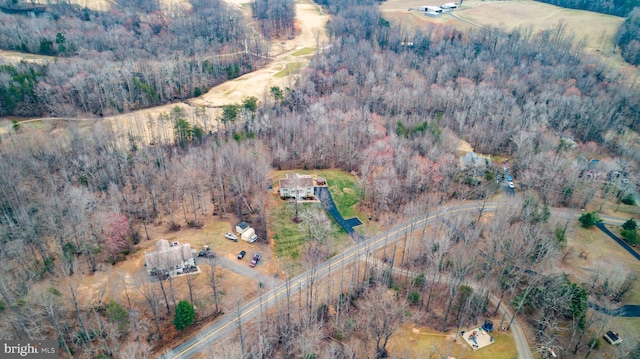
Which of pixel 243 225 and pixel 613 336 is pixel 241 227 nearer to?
pixel 243 225

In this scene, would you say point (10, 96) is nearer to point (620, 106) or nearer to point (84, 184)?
point (84, 184)

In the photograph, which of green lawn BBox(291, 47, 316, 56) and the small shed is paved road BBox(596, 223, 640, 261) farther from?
green lawn BBox(291, 47, 316, 56)

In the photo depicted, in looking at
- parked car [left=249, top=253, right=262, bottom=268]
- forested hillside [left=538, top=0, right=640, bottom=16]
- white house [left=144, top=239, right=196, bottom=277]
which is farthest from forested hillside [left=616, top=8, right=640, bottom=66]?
white house [left=144, top=239, right=196, bottom=277]

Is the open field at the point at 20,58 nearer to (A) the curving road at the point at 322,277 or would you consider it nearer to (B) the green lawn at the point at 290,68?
(B) the green lawn at the point at 290,68

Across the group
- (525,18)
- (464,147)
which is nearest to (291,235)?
(464,147)

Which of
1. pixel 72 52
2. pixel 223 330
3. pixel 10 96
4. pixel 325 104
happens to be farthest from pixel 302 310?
pixel 72 52

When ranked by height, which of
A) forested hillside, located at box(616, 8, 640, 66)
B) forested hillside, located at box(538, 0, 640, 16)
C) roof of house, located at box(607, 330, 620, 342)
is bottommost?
roof of house, located at box(607, 330, 620, 342)
